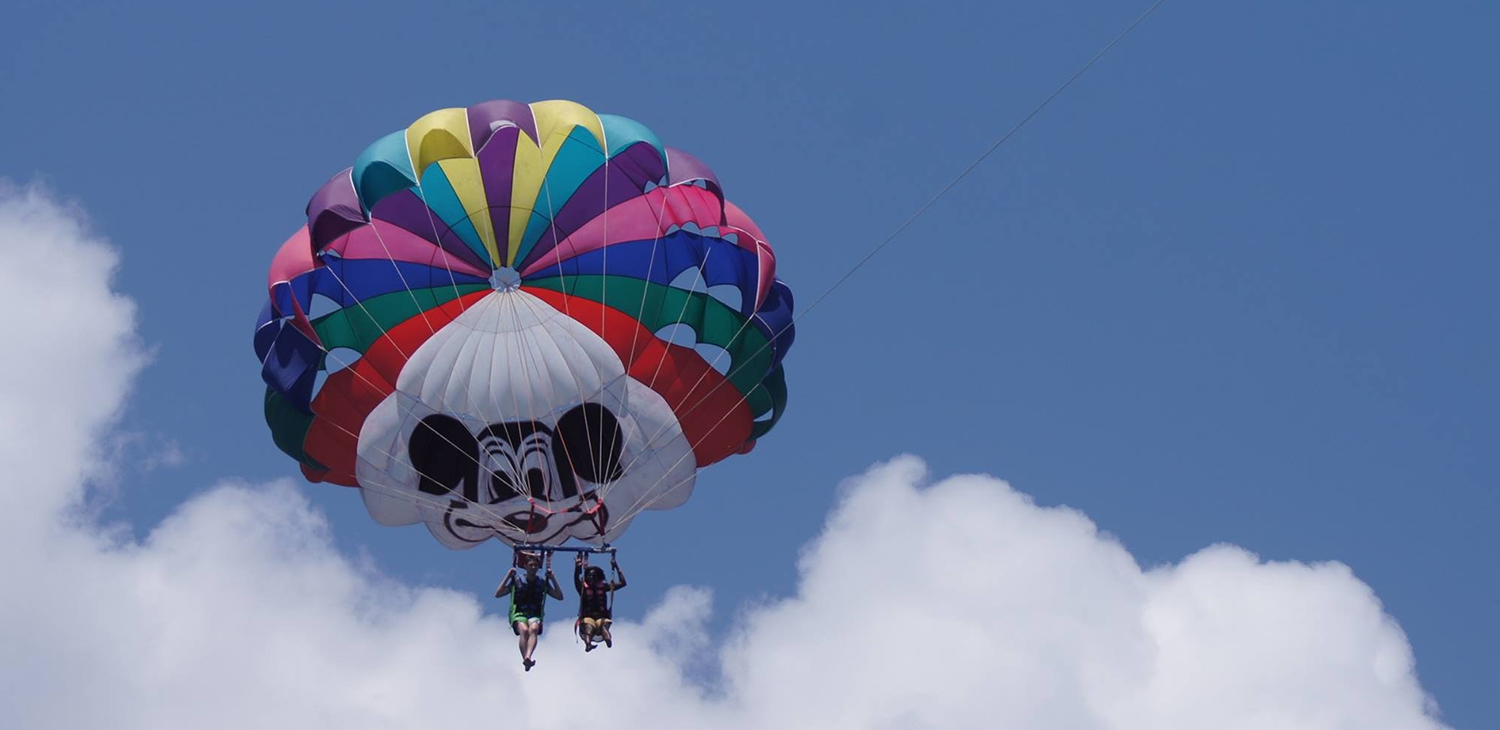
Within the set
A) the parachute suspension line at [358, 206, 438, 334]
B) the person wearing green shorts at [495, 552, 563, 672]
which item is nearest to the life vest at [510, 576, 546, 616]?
the person wearing green shorts at [495, 552, 563, 672]

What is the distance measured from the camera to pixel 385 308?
845 inches

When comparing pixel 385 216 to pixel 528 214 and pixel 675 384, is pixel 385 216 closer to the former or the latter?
pixel 528 214

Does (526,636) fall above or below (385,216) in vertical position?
below

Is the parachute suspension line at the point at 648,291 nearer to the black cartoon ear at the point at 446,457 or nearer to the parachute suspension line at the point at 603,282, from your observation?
the parachute suspension line at the point at 603,282

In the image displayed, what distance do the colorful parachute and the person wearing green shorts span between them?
80cm

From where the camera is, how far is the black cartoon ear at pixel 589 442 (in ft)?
71.0

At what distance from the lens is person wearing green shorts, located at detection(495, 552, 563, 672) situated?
2016cm

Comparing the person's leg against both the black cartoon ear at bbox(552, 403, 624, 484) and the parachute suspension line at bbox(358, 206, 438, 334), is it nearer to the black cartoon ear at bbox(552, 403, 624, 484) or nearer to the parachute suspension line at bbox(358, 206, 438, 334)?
the black cartoon ear at bbox(552, 403, 624, 484)

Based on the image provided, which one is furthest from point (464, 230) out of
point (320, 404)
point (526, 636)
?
point (526, 636)

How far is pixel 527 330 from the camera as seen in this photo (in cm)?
2155

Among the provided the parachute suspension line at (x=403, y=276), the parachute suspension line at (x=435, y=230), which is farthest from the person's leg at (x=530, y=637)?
the parachute suspension line at (x=435, y=230)

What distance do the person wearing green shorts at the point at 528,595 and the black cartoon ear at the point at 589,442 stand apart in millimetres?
1391

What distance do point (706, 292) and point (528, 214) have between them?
1647mm

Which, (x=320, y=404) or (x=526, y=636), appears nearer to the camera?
(x=526, y=636)
